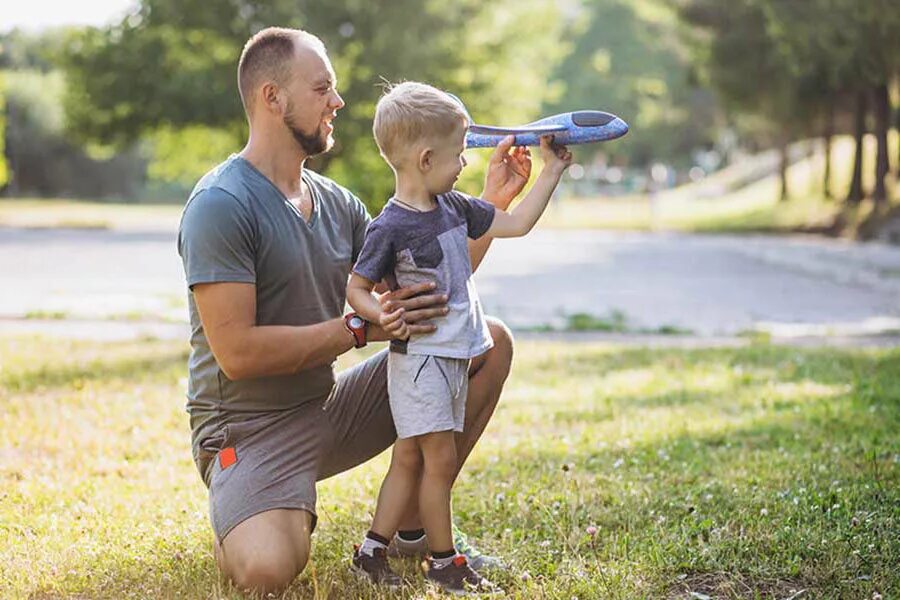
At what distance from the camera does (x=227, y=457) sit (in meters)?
4.11

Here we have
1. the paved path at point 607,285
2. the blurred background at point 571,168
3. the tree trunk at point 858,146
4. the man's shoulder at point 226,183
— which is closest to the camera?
the man's shoulder at point 226,183

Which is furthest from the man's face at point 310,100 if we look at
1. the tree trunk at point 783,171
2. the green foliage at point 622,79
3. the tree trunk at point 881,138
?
the green foliage at point 622,79

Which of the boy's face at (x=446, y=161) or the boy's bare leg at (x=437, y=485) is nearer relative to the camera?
the boy's face at (x=446, y=161)

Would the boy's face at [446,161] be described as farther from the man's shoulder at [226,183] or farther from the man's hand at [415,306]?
the man's shoulder at [226,183]

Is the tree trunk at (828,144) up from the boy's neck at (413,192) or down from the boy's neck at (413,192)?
down

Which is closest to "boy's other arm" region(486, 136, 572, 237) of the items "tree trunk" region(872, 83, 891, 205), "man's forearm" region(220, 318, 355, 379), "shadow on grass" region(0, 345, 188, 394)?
"man's forearm" region(220, 318, 355, 379)

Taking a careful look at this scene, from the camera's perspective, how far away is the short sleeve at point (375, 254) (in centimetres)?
383

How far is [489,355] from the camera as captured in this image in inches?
170

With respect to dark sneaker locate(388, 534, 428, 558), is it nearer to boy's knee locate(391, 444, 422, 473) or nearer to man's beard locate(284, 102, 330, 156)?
boy's knee locate(391, 444, 422, 473)

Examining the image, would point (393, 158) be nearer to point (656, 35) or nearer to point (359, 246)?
point (359, 246)

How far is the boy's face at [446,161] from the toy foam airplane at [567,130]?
21 cm

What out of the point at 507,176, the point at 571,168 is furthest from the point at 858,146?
the point at 507,176

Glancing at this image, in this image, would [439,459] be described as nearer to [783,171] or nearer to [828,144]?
[828,144]

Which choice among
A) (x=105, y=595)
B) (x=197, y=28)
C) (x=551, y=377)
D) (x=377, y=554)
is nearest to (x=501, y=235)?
(x=377, y=554)
